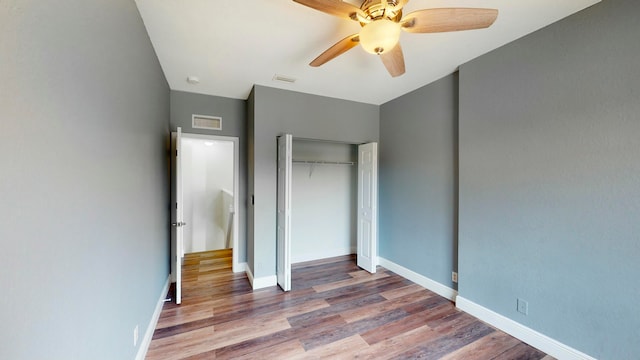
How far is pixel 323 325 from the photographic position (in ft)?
8.00

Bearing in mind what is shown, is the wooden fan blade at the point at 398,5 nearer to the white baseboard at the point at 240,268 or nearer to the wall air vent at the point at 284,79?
the wall air vent at the point at 284,79

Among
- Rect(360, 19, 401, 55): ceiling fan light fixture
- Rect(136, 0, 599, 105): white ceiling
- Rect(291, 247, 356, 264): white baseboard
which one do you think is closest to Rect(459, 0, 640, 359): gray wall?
Rect(136, 0, 599, 105): white ceiling

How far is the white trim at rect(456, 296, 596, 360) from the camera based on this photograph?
1.94 metres

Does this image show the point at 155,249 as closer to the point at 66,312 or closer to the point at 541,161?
the point at 66,312

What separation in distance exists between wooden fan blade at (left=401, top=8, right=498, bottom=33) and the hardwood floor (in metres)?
2.55

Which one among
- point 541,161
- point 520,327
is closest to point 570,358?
point 520,327

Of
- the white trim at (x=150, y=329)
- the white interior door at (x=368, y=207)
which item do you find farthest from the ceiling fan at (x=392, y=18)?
the white trim at (x=150, y=329)

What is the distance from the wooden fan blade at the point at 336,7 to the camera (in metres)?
1.44

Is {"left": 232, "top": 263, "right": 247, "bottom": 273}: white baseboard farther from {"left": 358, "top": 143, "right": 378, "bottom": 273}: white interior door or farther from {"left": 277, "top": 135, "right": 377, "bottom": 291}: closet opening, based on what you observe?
{"left": 358, "top": 143, "right": 378, "bottom": 273}: white interior door

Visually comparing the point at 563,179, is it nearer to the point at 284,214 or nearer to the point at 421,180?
the point at 421,180

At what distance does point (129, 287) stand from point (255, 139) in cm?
206

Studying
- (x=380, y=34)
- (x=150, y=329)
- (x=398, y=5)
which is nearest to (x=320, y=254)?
(x=150, y=329)

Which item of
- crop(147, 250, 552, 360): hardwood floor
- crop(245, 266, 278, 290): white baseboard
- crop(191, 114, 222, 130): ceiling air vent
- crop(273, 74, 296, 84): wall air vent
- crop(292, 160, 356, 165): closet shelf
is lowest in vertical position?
crop(147, 250, 552, 360): hardwood floor

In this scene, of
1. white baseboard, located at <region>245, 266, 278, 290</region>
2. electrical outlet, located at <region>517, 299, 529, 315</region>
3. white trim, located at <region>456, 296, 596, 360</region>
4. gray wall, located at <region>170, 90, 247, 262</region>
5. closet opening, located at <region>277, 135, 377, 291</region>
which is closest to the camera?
white trim, located at <region>456, 296, 596, 360</region>
